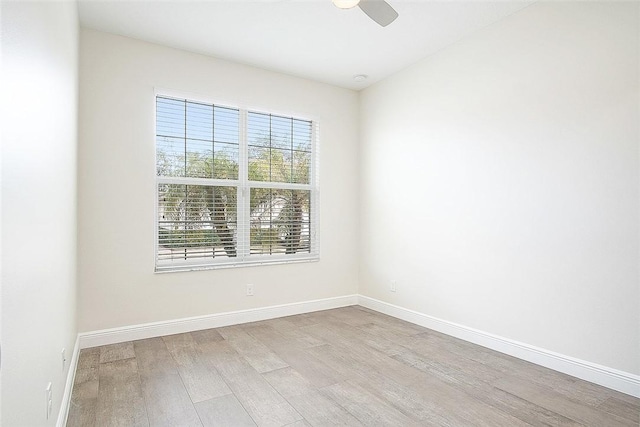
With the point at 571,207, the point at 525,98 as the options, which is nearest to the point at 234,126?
the point at 525,98

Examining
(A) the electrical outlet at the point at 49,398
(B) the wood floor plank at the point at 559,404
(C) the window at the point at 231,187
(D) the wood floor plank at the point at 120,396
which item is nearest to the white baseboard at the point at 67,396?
(D) the wood floor plank at the point at 120,396

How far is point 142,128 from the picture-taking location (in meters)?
3.45

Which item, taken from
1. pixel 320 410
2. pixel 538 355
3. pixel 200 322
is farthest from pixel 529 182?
pixel 200 322

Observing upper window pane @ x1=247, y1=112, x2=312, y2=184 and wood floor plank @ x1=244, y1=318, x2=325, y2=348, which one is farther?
upper window pane @ x1=247, y1=112, x2=312, y2=184

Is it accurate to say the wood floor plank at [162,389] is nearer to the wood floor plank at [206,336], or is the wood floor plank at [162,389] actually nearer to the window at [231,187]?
the wood floor plank at [206,336]

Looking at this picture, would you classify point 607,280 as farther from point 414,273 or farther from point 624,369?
point 414,273

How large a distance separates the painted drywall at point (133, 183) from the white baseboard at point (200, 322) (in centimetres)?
6

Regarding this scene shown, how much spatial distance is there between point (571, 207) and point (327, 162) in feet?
8.56

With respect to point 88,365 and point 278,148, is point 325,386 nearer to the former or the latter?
point 88,365

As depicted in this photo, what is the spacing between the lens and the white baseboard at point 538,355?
2.41 meters

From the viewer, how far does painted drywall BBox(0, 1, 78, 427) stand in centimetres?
101

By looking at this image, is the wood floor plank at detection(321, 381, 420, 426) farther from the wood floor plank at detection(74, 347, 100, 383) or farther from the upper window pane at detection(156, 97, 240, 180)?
the upper window pane at detection(156, 97, 240, 180)

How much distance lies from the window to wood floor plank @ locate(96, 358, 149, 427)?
103cm

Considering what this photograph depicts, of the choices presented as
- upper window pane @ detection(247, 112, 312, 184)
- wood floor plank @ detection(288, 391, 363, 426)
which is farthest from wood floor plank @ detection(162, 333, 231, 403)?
upper window pane @ detection(247, 112, 312, 184)
